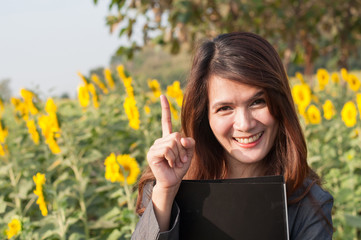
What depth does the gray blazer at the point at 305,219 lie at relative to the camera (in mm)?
1199

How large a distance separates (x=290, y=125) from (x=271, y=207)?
15.8 inches

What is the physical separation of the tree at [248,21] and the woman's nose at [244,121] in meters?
2.86

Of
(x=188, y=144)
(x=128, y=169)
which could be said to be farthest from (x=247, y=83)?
(x=128, y=169)

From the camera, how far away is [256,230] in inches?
42.3

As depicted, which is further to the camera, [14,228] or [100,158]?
[100,158]

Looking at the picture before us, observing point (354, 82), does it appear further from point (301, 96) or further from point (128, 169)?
point (128, 169)

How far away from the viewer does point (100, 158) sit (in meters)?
3.12

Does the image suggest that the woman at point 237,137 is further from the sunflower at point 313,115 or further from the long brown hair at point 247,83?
the sunflower at point 313,115

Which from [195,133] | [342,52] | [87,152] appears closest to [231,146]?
[195,133]

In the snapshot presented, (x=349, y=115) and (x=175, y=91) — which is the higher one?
(x=175, y=91)

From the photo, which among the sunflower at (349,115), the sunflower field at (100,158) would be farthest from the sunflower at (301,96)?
the sunflower at (349,115)

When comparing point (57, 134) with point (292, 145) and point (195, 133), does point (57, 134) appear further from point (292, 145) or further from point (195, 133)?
point (292, 145)

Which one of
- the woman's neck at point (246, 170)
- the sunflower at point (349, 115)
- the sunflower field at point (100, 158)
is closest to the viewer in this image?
the woman's neck at point (246, 170)

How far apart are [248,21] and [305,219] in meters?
3.74
